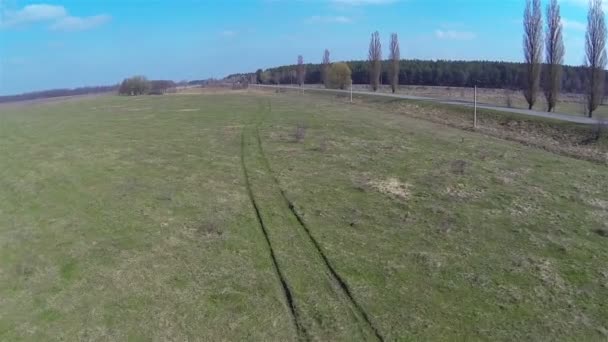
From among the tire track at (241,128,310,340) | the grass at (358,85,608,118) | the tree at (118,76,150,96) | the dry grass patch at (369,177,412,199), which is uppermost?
the tree at (118,76,150,96)

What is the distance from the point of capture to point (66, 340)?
5492 mm

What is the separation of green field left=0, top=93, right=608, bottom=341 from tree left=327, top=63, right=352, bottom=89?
5798 centimetres

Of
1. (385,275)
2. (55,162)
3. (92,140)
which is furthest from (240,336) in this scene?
(92,140)

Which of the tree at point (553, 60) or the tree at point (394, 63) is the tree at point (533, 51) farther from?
the tree at point (394, 63)

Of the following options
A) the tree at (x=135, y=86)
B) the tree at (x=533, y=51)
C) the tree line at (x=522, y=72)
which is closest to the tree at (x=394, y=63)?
the tree line at (x=522, y=72)

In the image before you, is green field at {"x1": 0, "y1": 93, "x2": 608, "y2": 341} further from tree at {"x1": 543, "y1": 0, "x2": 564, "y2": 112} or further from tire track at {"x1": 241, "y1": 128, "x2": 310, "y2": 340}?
tree at {"x1": 543, "y1": 0, "x2": 564, "y2": 112}

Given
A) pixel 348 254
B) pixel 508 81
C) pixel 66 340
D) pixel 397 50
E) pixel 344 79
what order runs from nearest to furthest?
pixel 66 340 → pixel 348 254 → pixel 397 50 → pixel 344 79 → pixel 508 81

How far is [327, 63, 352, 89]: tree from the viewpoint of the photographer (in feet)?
241

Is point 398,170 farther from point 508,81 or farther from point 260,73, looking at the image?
point 260,73

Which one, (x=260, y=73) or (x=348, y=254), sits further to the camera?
(x=260, y=73)

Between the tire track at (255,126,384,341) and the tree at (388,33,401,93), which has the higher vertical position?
the tree at (388,33,401,93)

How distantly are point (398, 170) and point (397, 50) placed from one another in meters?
53.6

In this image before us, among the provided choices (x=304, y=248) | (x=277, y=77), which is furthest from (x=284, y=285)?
(x=277, y=77)

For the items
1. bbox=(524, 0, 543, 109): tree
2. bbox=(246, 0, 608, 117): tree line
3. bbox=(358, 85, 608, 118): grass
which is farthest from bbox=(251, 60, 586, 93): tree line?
bbox=(524, 0, 543, 109): tree
